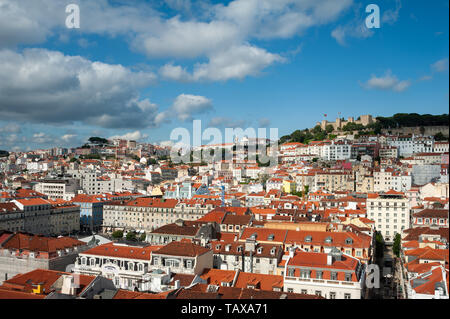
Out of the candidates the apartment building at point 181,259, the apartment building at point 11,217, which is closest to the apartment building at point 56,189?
the apartment building at point 11,217

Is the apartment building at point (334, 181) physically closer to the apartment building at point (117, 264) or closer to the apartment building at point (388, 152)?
the apartment building at point (388, 152)

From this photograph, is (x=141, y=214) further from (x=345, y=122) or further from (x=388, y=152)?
(x=345, y=122)

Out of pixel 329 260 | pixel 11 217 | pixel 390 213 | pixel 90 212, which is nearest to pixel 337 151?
pixel 390 213

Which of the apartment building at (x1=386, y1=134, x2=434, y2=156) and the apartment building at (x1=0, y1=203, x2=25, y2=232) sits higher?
the apartment building at (x1=386, y1=134, x2=434, y2=156)

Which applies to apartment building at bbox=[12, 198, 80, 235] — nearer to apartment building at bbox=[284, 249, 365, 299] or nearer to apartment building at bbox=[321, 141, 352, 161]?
apartment building at bbox=[284, 249, 365, 299]

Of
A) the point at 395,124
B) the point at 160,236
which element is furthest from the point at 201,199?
the point at 395,124

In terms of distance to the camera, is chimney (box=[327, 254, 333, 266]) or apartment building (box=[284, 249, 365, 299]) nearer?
apartment building (box=[284, 249, 365, 299])

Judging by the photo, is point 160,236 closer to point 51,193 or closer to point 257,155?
point 51,193

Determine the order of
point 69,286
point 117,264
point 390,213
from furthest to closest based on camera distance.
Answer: point 390,213 < point 117,264 < point 69,286

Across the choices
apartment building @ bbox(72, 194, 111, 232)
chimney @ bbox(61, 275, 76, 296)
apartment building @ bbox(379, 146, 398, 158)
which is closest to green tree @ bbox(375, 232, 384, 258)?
chimney @ bbox(61, 275, 76, 296)
